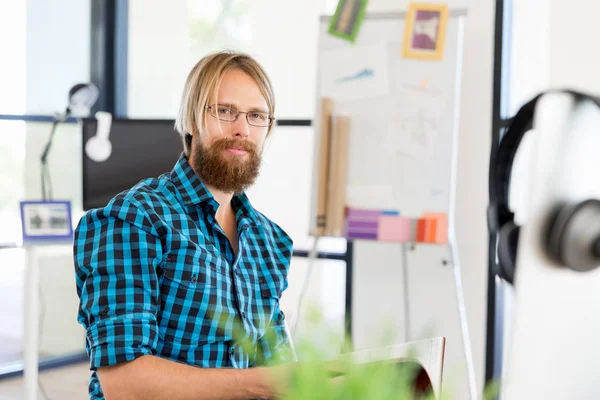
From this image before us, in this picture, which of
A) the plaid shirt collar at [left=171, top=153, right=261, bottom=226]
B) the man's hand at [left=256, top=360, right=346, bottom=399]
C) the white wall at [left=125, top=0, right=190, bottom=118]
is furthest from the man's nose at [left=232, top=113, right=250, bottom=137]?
the white wall at [left=125, top=0, right=190, bottom=118]

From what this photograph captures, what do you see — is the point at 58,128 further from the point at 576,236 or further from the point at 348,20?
the point at 576,236

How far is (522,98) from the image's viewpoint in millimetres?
2900

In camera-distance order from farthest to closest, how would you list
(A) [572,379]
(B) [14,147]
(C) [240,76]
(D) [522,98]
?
(B) [14,147] → (D) [522,98] → (C) [240,76] → (A) [572,379]

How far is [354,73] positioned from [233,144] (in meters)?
0.95

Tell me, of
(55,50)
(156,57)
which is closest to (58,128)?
(55,50)

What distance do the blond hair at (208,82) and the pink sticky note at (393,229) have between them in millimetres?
877

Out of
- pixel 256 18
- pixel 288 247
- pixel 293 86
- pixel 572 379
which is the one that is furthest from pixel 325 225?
pixel 572 379

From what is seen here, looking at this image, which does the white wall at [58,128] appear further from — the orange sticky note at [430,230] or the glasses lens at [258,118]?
the glasses lens at [258,118]

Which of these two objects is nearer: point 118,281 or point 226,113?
point 118,281

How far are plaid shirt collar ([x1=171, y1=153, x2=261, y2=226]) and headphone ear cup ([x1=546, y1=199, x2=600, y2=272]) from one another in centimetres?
103

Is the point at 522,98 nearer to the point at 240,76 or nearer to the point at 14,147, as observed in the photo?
the point at 240,76

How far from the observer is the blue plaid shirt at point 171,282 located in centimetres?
125

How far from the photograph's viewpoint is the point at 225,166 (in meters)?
1.63

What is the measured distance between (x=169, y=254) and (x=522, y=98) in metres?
2.02
